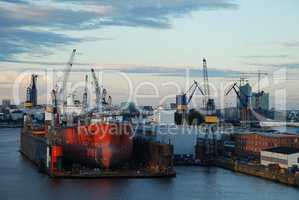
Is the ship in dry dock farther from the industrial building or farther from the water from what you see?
the industrial building

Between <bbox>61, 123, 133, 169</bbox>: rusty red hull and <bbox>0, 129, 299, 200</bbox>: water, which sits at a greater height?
<bbox>61, 123, 133, 169</bbox>: rusty red hull

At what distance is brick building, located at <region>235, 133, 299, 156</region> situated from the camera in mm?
14281

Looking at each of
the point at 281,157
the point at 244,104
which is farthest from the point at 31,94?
the point at 281,157

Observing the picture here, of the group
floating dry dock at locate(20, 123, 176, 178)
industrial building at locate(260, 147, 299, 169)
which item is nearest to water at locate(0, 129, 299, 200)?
floating dry dock at locate(20, 123, 176, 178)

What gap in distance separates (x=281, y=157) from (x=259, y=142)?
268 cm

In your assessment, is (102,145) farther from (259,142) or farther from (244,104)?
(244,104)

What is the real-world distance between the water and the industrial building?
0.76m

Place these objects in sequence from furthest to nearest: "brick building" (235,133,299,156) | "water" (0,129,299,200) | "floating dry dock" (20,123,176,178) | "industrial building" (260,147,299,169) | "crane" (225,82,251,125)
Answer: "crane" (225,82,251,125)
"brick building" (235,133,299,156)
"industrial building" (260,147,299,169)
"floating dry dock" (20,123,176,178)
"water" (0,129,299,200)

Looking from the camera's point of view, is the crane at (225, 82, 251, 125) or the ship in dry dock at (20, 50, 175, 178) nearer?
the ship in dry dock at (20, 50, 175, 178)

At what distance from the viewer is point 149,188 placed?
10.4 meters

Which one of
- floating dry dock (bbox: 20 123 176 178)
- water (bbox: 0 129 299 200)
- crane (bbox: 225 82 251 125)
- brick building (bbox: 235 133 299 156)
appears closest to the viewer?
water (bbox: 0 129 299 200)

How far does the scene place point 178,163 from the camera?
48.8 feet

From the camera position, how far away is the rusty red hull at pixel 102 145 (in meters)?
11.9

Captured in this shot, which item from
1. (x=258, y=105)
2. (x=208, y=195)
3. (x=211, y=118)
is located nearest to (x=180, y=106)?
(x=211, y=118)
